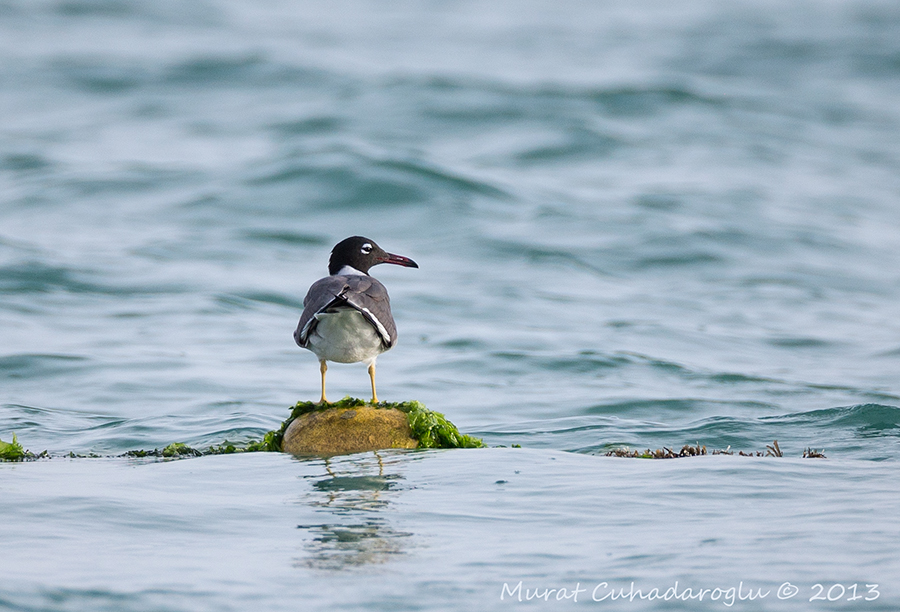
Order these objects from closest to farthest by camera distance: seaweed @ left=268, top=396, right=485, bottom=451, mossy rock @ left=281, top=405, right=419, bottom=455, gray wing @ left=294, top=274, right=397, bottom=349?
gray wing @ left=294, top=274, right=397, bottom=349 → mossy rock @ left=281, top=405, right=419, bottom=455 → seaweed @ left=268, top=396, right=485, bottom=451

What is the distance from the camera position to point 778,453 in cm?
886

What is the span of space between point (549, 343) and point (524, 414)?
4318mm

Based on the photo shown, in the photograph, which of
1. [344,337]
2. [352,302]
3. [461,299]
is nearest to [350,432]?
[344,337]

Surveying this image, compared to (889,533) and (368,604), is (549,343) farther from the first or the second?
(368,604)

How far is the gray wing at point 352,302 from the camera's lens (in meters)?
7.52

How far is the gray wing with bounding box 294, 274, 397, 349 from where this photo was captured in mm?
7520

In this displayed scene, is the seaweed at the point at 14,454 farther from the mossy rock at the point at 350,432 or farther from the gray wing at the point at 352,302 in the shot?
the gray wing at the point at 352,302

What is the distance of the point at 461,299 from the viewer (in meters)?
19.7

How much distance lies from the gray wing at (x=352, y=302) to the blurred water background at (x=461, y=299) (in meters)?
1.05

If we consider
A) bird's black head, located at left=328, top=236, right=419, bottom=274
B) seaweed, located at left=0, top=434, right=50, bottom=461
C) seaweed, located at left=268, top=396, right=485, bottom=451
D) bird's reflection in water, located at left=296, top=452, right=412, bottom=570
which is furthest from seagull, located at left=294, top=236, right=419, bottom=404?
seaweed, located at left=0, top=434, right=50, bottom=461

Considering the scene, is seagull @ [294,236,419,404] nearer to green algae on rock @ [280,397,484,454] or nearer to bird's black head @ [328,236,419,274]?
green algae on rock @ [280,397,484,454]

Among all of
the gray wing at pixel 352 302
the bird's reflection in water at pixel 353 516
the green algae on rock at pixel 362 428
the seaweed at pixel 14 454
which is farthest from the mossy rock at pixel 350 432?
the seaweed at pixel 14 454

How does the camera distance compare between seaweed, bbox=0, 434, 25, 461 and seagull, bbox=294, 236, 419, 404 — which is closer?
seagull, bbox=294, 236, 419, 404

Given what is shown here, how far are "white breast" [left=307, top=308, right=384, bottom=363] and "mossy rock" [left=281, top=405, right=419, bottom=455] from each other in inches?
21.5
